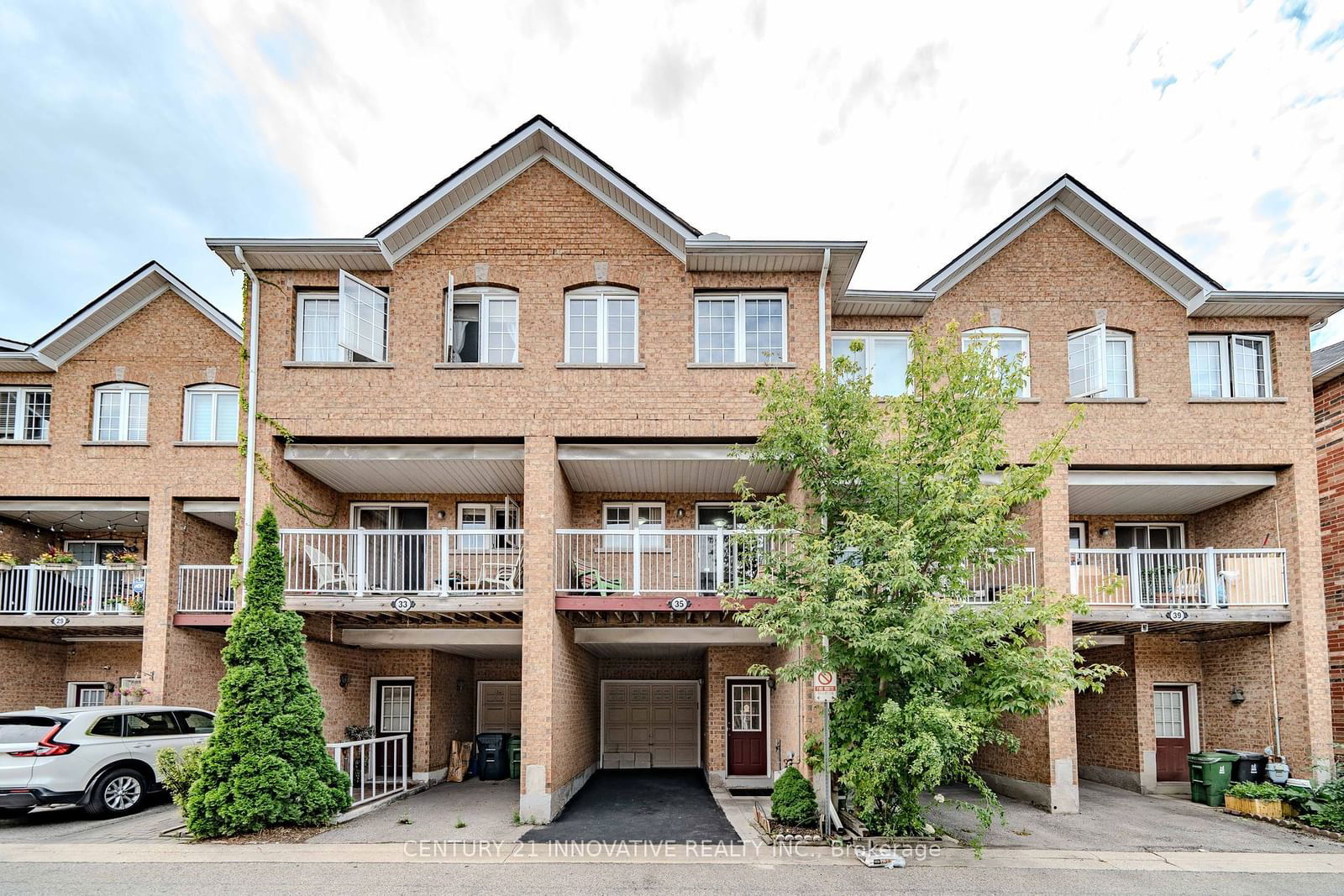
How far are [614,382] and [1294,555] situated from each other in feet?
38.0

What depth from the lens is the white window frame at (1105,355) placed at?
50.0 feet

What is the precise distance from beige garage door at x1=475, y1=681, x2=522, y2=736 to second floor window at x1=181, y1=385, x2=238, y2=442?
744 centimetres

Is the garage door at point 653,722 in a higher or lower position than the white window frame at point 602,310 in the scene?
lower

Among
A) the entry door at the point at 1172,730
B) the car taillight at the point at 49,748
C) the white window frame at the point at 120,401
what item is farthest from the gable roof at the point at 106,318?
the entry door at the point at 1172,730

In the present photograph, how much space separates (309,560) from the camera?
14297 mm

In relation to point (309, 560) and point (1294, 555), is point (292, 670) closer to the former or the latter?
point (309, 560)

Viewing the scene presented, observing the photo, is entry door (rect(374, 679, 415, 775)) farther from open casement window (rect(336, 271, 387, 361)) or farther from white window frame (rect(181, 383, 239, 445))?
open casement window (rect(336, 271, 387, 361))

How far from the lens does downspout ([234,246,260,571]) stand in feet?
45.3

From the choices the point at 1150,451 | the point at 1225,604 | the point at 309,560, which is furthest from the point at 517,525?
the point at 1225,604

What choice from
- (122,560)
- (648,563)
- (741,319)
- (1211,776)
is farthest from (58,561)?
(1211,776)

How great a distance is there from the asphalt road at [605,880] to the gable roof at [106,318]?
1123 cm

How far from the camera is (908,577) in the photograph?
33.6 ft

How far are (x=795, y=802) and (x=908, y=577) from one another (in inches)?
161

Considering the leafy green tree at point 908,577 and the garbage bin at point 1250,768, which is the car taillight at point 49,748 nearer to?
the leafy green tree at point 908,577
